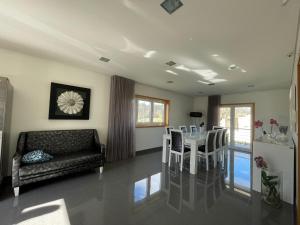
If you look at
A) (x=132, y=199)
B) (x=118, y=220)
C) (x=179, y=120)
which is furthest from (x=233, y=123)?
(x=118, y=220)

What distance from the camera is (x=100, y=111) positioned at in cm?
415

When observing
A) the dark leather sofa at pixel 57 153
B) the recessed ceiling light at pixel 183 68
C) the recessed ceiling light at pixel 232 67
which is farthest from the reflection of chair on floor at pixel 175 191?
the recessed ceiling light at pixel 232 67

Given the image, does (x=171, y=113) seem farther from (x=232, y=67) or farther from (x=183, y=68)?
(x=232, y=67)

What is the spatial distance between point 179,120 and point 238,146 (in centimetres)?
276

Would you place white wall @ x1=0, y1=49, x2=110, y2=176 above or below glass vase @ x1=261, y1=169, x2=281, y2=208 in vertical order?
above

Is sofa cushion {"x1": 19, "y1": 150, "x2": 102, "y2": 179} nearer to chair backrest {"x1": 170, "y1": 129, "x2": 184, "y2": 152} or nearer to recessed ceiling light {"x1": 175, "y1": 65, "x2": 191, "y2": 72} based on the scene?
chair backrest {"x1": 170, "y1": 129, "x2": 184, "y2": 152}

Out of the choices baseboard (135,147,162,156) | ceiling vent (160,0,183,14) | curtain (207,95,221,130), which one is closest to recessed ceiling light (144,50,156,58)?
ceiling vent (160,0,183,14)

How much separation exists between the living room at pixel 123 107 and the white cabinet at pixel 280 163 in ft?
0.05

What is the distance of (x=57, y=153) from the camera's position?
10.3 ft

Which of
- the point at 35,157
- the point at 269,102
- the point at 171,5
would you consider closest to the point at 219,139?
the point at 269,102

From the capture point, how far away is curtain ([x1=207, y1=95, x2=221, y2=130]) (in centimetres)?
675

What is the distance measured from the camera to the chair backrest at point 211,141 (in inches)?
144

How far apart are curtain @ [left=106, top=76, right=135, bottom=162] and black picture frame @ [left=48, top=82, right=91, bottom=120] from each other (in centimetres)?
66

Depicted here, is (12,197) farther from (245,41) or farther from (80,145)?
(245,41)
